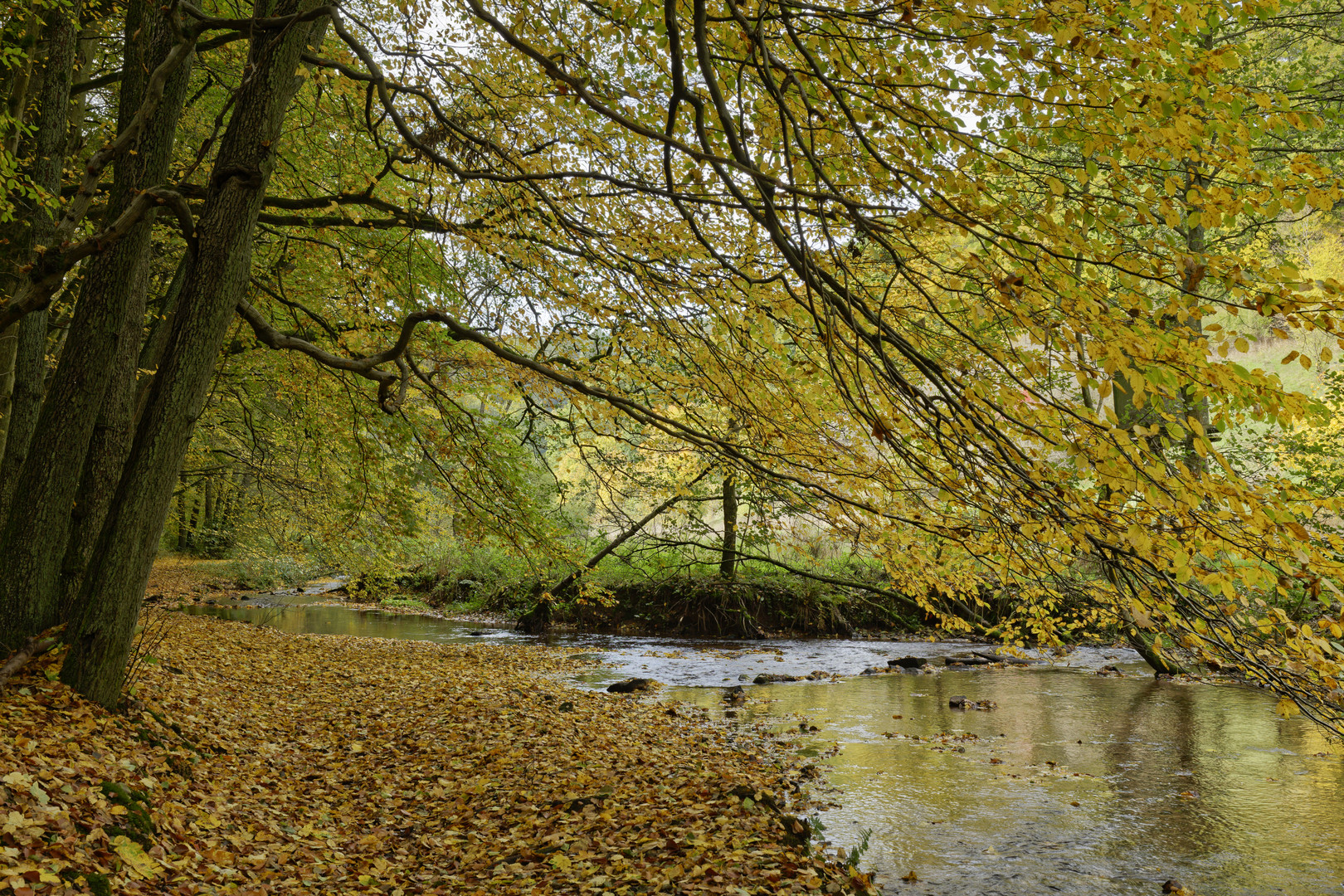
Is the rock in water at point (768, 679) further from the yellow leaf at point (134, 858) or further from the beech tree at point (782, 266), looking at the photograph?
the yellow leaf at point (134, 858)

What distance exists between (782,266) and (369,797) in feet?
17.3

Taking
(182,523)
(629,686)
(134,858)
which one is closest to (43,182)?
(134,858)

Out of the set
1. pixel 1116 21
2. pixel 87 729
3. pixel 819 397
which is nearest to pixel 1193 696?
pixel 819 397

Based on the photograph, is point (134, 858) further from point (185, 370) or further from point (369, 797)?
point (185, 370)

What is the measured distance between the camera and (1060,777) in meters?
7.50

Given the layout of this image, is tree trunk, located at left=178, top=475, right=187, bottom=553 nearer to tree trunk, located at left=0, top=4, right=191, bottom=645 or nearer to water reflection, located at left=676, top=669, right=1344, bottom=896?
tree trunk, located at left=0, top=4, right=191, bottom=645

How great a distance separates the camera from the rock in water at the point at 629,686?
11141 mm

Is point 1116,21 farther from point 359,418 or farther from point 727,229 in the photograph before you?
point 359,418

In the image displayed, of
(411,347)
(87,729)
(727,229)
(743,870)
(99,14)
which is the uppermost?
(99,14)

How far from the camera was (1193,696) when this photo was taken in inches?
436

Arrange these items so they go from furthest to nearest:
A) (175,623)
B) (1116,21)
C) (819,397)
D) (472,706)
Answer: (175,623) < (472,706) < (819,397) < (1116,21)

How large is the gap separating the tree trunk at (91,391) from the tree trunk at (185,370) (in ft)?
3.43

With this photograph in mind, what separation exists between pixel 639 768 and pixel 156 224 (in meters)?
8.65

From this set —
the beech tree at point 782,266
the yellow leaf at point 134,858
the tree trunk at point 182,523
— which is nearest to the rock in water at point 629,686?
the beech tree at point 782,266
